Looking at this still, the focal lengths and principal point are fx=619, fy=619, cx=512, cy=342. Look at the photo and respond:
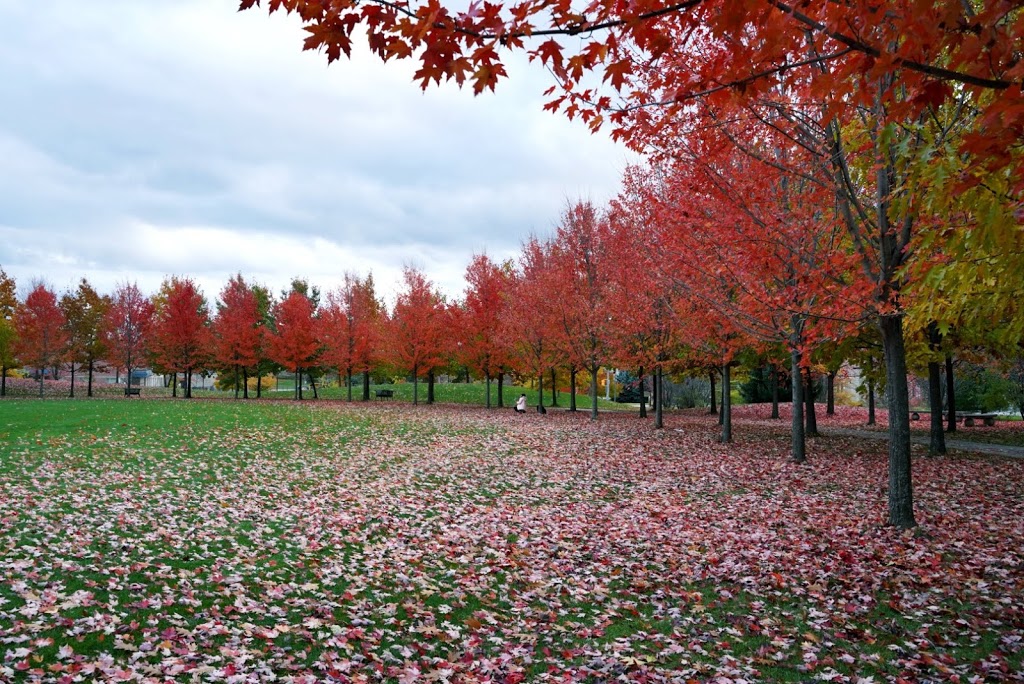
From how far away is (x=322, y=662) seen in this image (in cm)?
461

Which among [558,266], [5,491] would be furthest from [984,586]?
[558,266]

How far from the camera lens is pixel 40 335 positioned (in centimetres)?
3541

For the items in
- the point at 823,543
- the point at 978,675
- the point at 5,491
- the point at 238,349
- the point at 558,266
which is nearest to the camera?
the point at 978,675

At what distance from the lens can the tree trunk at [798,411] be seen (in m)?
13.8

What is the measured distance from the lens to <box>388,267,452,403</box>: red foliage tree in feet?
112

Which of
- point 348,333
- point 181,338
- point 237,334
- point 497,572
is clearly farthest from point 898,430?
point 181,338

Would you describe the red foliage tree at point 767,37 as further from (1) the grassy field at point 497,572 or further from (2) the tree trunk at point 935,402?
(2) the tree trunk at point 935,402

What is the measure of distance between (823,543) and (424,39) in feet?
24.6

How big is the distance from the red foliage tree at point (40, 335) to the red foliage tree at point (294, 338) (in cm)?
1161

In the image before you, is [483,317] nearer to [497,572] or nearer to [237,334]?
[237,334]

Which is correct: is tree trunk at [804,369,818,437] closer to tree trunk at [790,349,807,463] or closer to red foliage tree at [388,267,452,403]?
tree trunk at [790,349,807,463]

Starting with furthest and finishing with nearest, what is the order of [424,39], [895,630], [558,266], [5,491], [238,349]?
[238,349]
[558,266]
[5,491]
[895,630]
[424,39]

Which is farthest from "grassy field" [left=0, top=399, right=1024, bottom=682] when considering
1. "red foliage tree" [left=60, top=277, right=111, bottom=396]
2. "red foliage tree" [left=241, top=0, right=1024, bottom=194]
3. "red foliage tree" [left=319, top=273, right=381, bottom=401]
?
"red foliage tree" [left=60, top=277, right=111, bottom=396]

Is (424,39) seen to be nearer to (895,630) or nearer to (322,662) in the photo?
(322,662)
